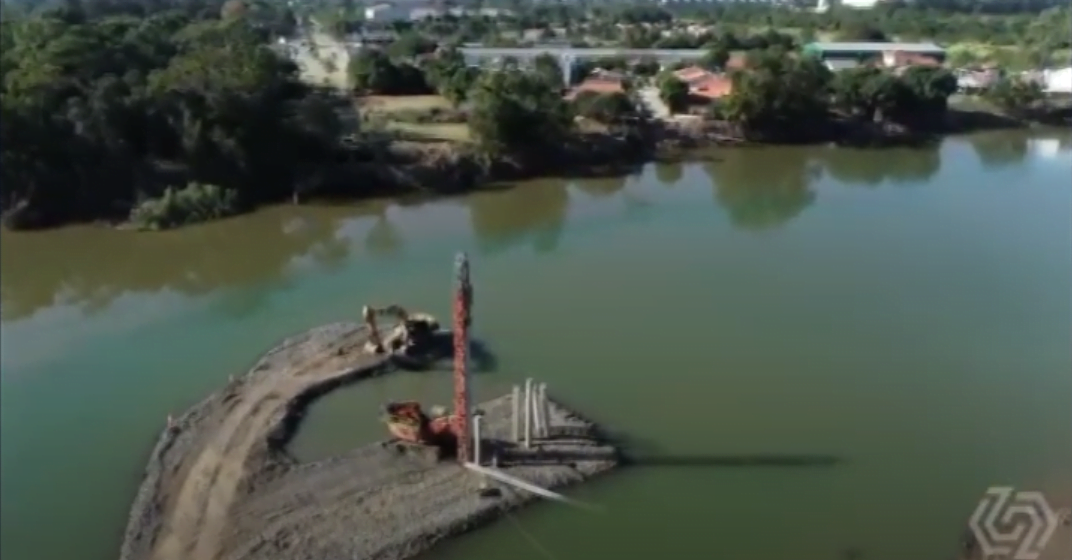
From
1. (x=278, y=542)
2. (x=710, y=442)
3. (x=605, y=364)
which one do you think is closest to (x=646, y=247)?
(x=605, y=364)

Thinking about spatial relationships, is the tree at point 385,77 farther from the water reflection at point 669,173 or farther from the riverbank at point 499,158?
the water reflection at point 669,173

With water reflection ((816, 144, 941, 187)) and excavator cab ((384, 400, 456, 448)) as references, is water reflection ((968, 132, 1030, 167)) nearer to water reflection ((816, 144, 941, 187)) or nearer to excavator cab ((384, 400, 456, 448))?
water reflection ((816, 144, 941, 187))

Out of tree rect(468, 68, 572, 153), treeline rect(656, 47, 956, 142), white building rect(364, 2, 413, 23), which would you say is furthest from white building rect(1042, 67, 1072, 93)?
white building rect(364, 2, 413, 23)

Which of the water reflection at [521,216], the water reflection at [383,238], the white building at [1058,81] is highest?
the white building at [1058,81]

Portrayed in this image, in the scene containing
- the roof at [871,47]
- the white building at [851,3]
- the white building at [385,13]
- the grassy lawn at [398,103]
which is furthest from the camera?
the white building at [385,13]

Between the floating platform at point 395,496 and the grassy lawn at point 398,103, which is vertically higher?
the grassy lawn at point 398,103

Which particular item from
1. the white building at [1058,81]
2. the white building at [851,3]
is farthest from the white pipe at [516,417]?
the white building at [1058,81]

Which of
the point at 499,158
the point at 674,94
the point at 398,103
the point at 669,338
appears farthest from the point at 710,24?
the point at 669,338
